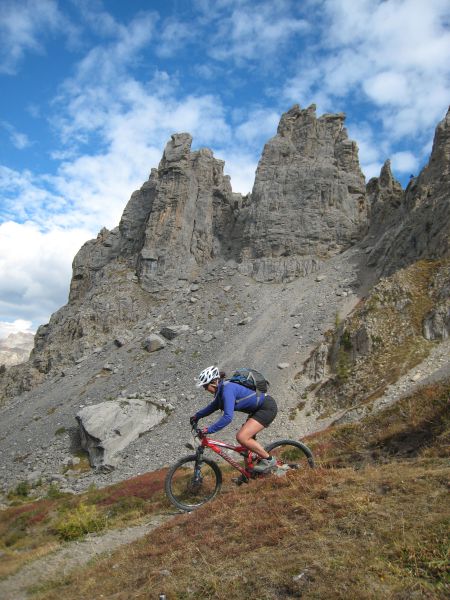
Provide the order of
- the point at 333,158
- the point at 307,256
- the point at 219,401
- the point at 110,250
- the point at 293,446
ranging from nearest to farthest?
1. the point at 219,401
2. the point at 293,446
3. the point at 307,256
4. the point at 333,158
5. the point at 110,250

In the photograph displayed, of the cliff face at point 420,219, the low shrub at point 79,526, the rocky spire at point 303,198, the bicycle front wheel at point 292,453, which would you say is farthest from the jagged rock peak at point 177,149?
the bicycle front wheel at point 292,453

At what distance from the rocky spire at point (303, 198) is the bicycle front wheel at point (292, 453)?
55.3 meters

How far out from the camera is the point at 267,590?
16.1 ft

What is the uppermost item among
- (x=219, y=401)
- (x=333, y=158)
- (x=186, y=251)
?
(x=333, y=158)

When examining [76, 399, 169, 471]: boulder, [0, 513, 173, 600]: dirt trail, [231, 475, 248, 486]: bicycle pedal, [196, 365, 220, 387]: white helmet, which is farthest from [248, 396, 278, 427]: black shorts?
[76, 399, 169, 471]: boulder

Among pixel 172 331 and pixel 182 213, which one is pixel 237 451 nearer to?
pixel 172 331

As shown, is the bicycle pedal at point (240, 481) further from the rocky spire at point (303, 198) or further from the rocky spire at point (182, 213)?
the rocky spire at point (182, 213)

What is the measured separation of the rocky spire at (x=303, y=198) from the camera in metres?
70.2

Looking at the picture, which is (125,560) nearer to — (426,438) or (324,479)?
(324,479)

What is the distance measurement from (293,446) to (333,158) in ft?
247

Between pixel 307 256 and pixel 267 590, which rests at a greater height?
pixel 307 256

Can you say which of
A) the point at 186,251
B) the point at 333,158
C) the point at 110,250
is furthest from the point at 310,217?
the point at 110,250

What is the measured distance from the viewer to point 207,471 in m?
10.4

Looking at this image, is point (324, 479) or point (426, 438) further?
point (426, 438)
